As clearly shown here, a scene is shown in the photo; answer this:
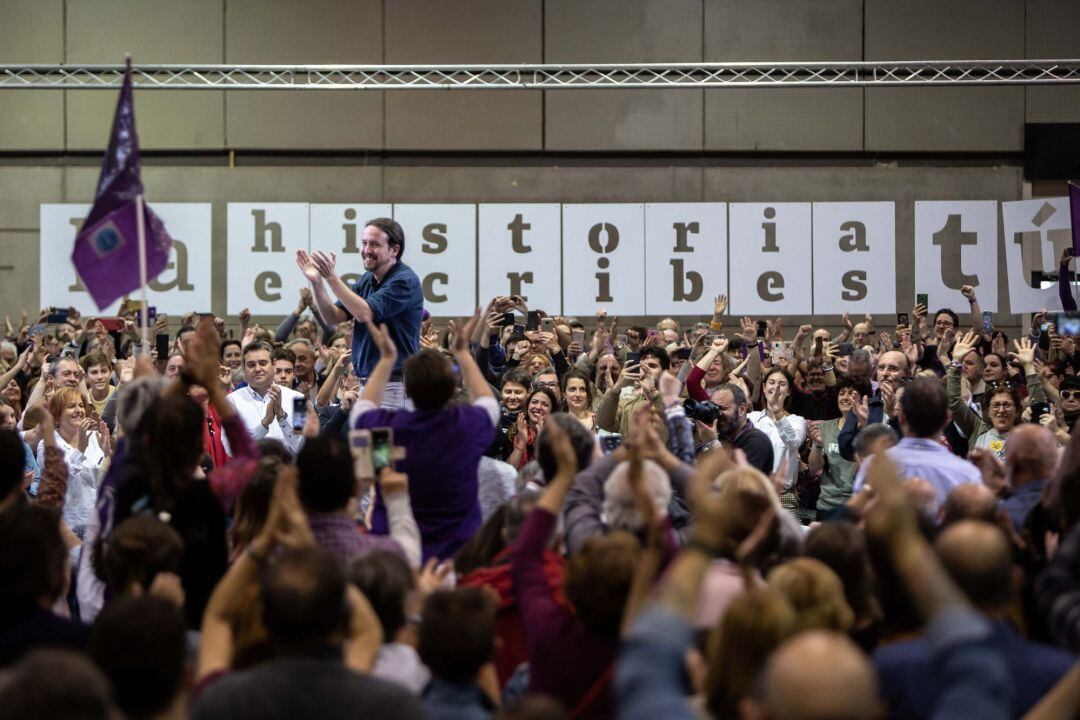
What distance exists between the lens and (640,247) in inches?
493

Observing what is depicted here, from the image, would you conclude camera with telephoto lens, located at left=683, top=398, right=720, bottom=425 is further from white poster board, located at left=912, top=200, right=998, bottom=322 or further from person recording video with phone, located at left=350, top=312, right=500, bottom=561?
white poster board, located at left=912, top=200, right=998, bottom=322

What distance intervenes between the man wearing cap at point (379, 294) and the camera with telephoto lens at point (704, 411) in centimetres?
149

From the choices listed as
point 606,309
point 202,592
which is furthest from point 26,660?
point 606,309

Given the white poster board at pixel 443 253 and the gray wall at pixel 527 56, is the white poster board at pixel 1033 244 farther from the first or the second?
the white poster board at pixel 443 253

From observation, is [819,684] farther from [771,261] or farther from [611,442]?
[771,261]

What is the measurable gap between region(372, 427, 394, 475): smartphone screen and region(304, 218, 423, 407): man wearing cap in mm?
1844

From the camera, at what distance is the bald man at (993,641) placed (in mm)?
2344

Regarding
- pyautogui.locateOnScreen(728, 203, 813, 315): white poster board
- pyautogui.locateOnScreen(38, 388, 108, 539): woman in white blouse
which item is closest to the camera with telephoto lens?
pyautogui.locateOnScreen(38, 388, 108, 539): woman in white blouse

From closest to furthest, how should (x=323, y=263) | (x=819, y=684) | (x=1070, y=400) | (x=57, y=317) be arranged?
1. (x=819, y=684)
2. (x=323, y=263)
3. (x=1070, y=400)
4. (x=57, y=317)

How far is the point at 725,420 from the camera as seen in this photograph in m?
6.48

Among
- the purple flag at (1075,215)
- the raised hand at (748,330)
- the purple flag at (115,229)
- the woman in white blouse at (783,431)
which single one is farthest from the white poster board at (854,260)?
the purple flag at (115,229)

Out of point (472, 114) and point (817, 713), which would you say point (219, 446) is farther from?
point (472, 114)

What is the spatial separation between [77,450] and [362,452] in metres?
3.29

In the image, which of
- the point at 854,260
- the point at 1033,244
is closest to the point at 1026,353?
the point at 1033,244
